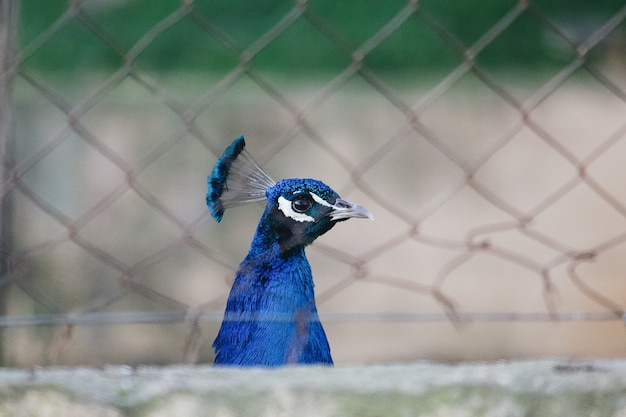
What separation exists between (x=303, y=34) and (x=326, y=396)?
5.63 feet

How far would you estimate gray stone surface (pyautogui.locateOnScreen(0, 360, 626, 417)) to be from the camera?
2.20ft

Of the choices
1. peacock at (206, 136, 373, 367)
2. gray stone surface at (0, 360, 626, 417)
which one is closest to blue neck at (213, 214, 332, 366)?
peacock at (206, 136, 373, 367)

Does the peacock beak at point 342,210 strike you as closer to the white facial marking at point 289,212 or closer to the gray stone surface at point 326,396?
the white facial marking at point 289,212

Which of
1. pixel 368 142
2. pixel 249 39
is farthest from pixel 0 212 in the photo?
pixel 368 142

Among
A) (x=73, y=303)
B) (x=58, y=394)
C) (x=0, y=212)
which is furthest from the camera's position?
(x=73, y=303)

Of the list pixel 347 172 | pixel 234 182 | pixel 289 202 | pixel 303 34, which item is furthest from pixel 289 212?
pixel 347 172

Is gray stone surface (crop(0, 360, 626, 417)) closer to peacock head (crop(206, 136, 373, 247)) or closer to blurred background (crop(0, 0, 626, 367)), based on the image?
peacock head (crop(206, 136, 373, 247))

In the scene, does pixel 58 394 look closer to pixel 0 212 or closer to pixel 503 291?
pixel 0 212

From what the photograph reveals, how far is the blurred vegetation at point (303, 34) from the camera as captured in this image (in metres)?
2.19

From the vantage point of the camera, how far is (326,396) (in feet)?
2.21

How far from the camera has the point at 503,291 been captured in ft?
8.70

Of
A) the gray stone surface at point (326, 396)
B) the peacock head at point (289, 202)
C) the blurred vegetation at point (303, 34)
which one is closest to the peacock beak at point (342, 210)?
the peacock head at point (289, 202)

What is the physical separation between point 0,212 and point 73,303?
1.05 ft

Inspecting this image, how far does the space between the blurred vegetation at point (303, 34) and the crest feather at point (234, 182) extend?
2.29 feet
